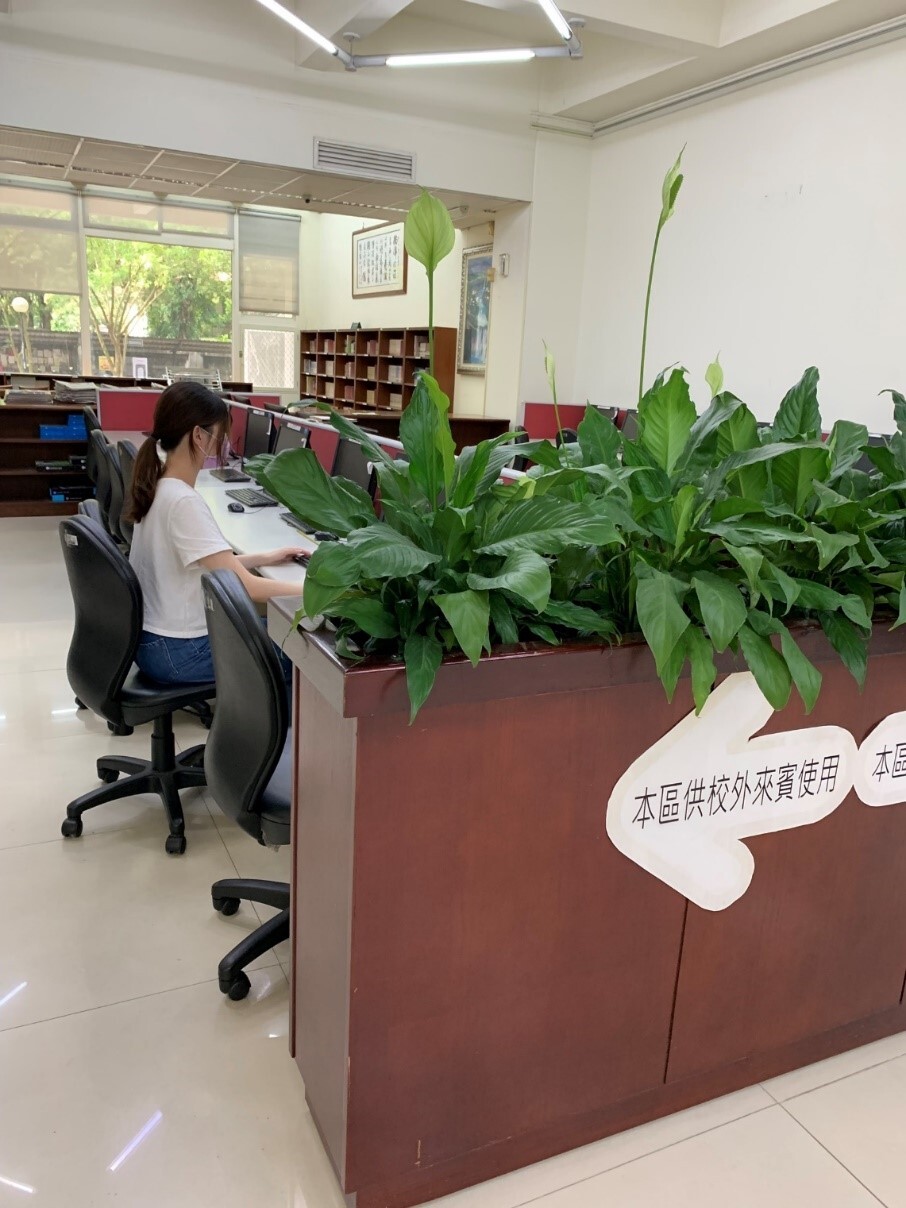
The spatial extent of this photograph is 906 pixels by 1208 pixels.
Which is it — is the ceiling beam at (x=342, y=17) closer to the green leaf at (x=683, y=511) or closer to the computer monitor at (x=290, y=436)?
the computer monitor at (x=290, y=436)

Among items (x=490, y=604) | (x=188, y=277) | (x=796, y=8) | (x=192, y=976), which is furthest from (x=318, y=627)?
(x=188, y=277)

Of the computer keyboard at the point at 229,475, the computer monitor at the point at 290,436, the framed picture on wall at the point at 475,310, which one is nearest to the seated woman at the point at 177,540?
the computer monitor at the point at 290,436

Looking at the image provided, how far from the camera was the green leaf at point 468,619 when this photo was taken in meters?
1.01

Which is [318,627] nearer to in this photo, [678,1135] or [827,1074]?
[678,1135]

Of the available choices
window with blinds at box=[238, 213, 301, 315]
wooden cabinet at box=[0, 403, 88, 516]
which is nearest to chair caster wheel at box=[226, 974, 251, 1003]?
wooden cabinet at box=[0, 403, 88, 516]

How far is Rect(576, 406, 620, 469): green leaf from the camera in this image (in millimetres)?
1436

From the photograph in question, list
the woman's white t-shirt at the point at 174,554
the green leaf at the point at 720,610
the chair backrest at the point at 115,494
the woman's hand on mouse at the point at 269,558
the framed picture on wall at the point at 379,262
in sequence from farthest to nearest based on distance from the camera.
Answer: the framed picture on wall at the point at 379,262, the chair backrest at the point at 115,494, the woman's hand on mouse at the point at 269,558, the woman's white t-shirt at the point at 174,554, the green leaf at the point at 720,610

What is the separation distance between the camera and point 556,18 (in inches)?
181

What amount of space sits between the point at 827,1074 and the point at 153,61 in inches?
273

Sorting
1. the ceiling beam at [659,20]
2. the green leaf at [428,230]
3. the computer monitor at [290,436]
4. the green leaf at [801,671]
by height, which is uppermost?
the ceiling beam at [659,20]

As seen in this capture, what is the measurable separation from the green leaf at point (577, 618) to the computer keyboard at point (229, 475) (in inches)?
146

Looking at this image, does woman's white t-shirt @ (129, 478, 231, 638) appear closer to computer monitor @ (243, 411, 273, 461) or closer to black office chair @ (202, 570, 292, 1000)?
black office chair @ (202, 570, 292, 1000)

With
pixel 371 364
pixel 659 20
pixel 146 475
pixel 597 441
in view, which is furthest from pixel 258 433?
pixel 371 364

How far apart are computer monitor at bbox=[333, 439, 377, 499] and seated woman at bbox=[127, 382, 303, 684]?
96 cm
